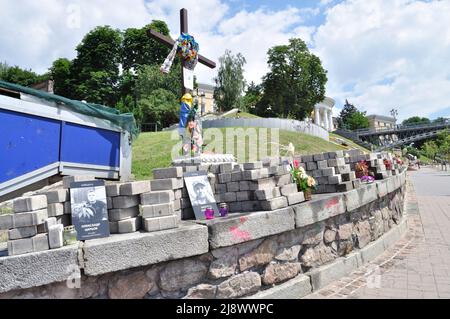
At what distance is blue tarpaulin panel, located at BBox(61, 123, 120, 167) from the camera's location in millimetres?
6734

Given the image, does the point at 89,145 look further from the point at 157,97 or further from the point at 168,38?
the point at 157,97

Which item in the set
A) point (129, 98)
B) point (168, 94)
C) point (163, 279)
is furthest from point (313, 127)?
point (163, 279)

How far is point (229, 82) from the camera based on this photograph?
4553 centimetres

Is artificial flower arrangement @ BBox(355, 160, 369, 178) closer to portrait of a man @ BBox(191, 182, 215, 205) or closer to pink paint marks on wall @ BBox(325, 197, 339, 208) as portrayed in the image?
pink paint marks on wall @ BBox(325, 197, 339, 208)

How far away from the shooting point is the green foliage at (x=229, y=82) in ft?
150

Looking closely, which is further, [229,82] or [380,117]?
[380,117]

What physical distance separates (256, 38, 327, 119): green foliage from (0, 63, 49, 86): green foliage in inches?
1389

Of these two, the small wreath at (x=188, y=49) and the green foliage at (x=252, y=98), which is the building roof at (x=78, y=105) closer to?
the small wreath at (x=188, y=49)

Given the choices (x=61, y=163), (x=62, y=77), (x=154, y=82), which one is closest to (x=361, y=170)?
(x=61, y=163)

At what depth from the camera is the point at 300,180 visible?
454cm

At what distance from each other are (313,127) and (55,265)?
37.5 meters

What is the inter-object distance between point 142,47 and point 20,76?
2020 centimetres

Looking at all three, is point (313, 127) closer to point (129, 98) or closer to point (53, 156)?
point (129, 98)

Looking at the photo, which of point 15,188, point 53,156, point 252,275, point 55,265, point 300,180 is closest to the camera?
point 55,265
